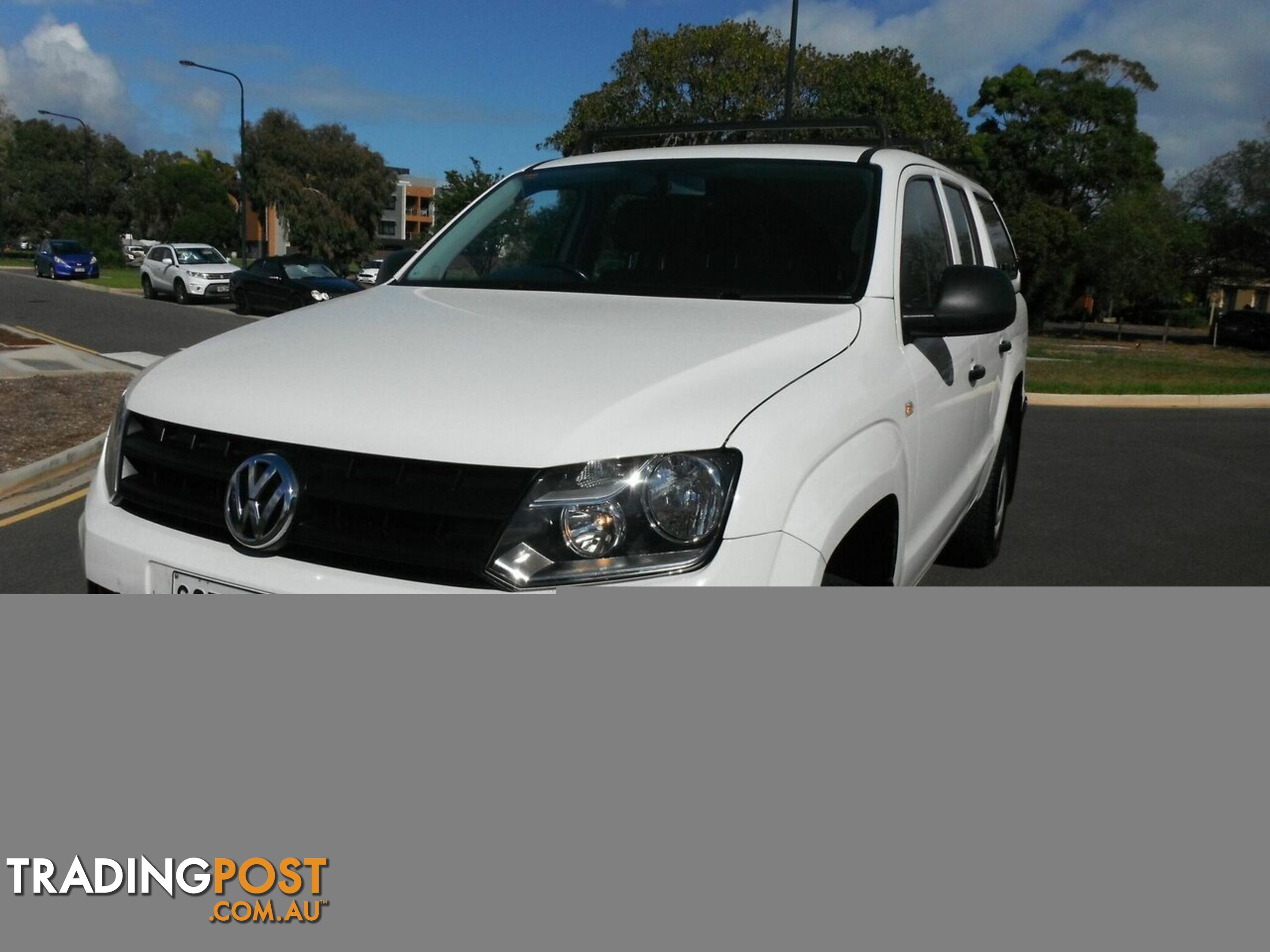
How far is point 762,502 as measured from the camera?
90.9 inches

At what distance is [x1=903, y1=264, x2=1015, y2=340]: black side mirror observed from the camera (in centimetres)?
336

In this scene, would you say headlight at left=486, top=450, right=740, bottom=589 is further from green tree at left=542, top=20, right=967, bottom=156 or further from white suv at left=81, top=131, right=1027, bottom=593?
green tree at left=542, top=20, right=967, bottom=156

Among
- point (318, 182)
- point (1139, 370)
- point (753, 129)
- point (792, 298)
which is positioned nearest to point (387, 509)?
point (792, 298)

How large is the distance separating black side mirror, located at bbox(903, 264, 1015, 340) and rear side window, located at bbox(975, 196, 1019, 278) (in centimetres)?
235

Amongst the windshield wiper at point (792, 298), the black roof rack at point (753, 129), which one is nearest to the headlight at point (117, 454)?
the windshield wiper at point (792, 298)

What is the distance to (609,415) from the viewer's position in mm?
2334

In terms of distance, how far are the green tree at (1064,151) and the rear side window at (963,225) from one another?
44.7m

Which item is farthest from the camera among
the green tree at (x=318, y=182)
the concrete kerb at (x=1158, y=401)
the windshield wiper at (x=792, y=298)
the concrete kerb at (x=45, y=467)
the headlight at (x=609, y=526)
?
the green tree at (x=318, y=182)

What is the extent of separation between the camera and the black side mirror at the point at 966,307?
3.36 meters

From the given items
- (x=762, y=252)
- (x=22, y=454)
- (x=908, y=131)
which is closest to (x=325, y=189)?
(x=908, y=131)

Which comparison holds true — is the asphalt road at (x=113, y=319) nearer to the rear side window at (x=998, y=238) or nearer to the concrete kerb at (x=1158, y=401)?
the concrete kerb at (x=1158, y=401)

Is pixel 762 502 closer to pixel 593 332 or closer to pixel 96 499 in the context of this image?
pixel 593 332

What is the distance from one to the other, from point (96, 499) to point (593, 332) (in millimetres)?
1270

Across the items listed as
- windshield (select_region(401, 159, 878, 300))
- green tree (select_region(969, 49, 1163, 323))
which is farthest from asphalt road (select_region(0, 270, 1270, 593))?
green tree (select_region(969, 49, 1163, 323))
